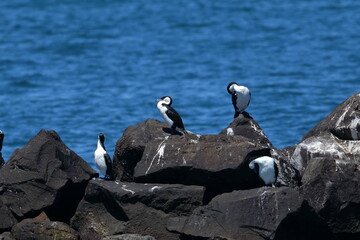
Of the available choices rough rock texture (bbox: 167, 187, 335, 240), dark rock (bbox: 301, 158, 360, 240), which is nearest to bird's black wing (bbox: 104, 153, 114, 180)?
rough rock texture (bbox: 167, 187, 335, 240)

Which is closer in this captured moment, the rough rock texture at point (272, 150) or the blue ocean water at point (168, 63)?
the rough rock texture at point (272, 150)

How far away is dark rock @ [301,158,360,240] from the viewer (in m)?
16.6

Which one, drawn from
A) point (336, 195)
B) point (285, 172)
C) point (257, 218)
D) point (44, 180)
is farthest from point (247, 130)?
point (44, 180)

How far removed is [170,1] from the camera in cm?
6425

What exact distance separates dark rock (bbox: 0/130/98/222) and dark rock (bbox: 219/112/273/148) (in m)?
2.96

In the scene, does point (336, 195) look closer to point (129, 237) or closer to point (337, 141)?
point (337, 141)

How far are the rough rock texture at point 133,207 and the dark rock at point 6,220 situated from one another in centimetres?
118

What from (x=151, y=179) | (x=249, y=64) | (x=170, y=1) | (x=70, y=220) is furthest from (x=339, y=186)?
(x=170, y=1)

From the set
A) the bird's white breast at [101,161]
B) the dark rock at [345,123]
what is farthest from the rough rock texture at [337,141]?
the bird's white breast at [101,161]

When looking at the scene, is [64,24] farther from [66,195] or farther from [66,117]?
[66,195]

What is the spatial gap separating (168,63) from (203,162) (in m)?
30.3

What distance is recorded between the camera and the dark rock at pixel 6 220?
683 inches

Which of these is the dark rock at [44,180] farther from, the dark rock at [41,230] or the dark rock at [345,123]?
the dark rock at [345,123]

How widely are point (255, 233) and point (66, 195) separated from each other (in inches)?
154
